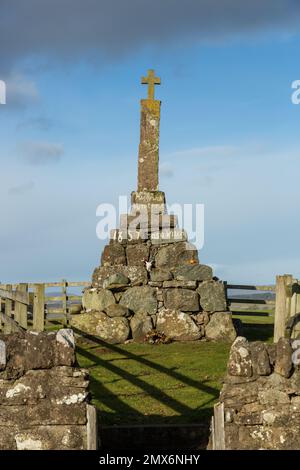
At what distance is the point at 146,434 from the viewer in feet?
35.8

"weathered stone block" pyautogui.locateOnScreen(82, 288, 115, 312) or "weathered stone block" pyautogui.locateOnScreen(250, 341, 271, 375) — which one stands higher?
"weathered stone block" pyautogui.locateOnScreen(82, 288, 115, 312)

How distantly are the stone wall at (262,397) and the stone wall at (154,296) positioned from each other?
1215 cm

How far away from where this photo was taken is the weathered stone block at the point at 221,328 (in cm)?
2153

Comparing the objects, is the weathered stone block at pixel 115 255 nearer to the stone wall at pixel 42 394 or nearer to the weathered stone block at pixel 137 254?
the weathered stone block at pixel 137 254

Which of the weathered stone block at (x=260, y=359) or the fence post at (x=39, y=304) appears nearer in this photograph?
the weathered stone block at (x=260, y=359)

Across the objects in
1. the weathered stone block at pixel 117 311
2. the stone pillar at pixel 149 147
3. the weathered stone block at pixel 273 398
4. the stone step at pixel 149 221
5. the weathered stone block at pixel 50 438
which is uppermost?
the stone pillar at pixel 149 147

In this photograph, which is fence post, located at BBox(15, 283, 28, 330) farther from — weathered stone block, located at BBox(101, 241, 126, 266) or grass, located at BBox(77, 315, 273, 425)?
weathered stone block, located at BBox(101, 241, 126, 266)

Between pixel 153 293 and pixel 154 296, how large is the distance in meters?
0.08

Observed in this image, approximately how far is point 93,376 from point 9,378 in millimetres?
6673

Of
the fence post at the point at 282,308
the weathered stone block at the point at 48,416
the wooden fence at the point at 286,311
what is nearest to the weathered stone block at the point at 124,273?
the wooden fence at the point at 286,311

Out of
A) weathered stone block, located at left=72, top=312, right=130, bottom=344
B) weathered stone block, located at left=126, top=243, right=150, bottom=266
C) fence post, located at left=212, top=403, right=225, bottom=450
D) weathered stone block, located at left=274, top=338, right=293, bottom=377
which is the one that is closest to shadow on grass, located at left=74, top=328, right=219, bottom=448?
fence post, located at left=212, top=403, right=225, bottom=450

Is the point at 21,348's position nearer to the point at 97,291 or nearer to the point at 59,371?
the point at 59,371

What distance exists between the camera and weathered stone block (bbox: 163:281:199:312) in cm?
2175

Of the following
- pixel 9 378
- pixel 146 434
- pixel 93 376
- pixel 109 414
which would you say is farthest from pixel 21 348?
pixel 93 376
